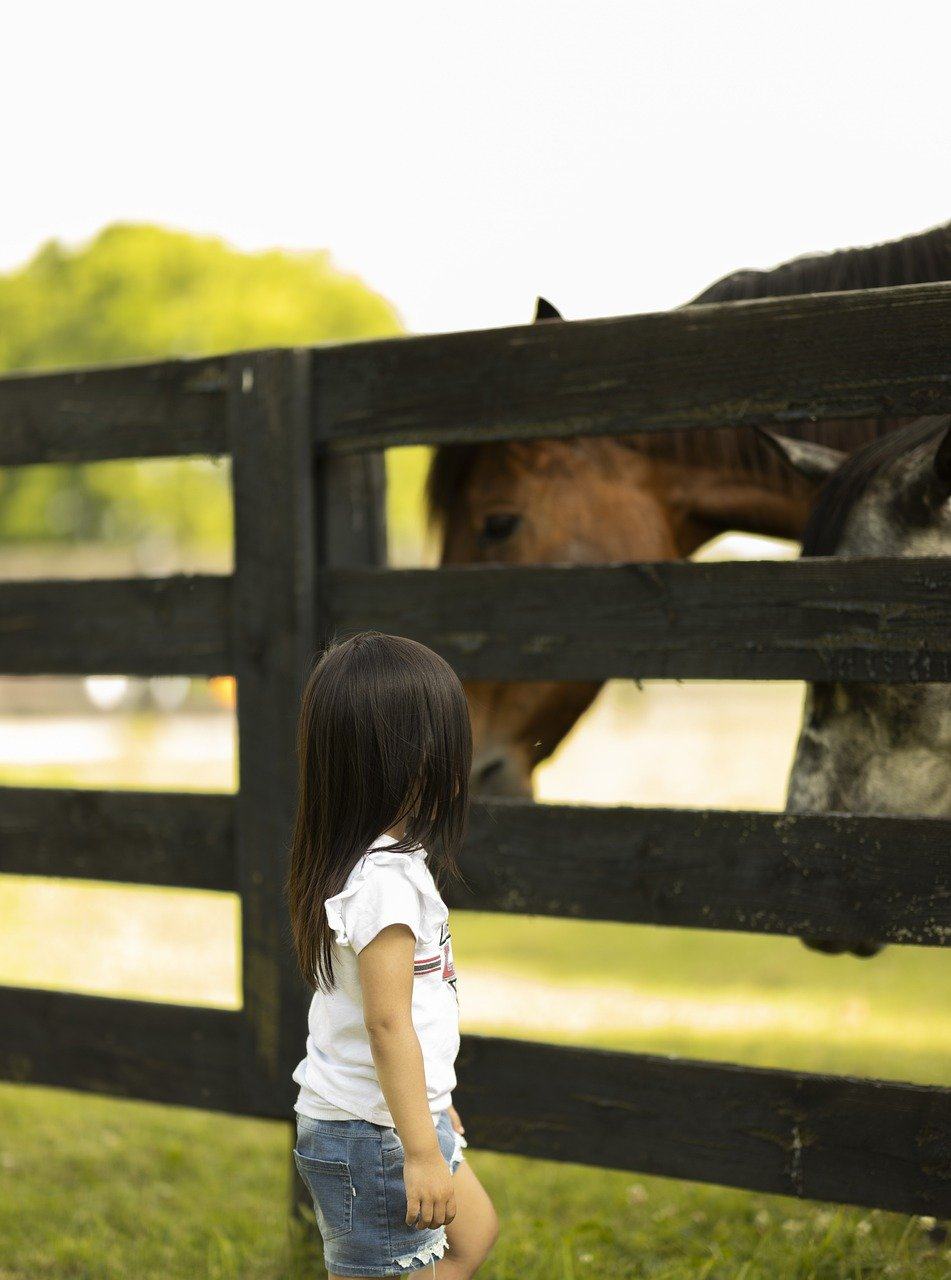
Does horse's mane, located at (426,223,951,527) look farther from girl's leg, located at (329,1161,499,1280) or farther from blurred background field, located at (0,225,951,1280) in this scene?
girl's leg, located at (329,1161,499,1280)

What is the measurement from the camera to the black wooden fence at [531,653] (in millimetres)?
2598

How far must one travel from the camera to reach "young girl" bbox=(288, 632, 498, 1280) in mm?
1992

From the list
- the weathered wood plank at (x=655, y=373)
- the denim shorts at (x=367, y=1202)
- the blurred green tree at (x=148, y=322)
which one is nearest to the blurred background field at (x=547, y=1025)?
the weathered wood plank at (x=655, y=373)

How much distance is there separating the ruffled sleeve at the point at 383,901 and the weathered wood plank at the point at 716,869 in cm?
85

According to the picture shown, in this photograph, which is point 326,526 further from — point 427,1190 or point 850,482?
point 427,1190

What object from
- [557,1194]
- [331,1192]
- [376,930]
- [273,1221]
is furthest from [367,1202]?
[557,1194]

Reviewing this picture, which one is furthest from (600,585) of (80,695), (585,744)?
(80,695)

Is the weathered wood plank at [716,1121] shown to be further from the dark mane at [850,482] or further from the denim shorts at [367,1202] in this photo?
the dark mane at [850,482]

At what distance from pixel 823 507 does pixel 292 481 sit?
115cm

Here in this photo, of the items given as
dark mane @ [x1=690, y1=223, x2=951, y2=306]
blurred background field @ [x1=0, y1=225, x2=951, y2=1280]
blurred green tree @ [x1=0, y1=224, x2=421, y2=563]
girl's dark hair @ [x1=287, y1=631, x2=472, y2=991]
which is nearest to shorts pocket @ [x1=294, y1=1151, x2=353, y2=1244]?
girl's dark hair @ [x1=287, y1=631, x2=472, y2=991]

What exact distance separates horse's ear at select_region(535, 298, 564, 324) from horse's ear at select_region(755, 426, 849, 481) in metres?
A: 0.64

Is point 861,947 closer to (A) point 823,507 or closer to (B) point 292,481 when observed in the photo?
(A) point 823,507

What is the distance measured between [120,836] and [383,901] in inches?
63.7

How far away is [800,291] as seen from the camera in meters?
3.77
